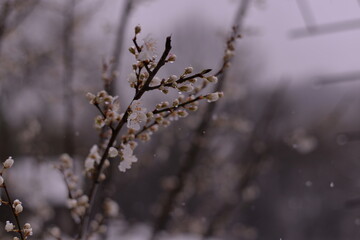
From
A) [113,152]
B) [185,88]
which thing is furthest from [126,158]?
[185,88]

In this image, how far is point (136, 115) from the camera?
125 cm

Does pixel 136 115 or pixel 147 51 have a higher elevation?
pixel 147 51

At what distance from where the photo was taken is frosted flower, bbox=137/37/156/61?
47.6 inches

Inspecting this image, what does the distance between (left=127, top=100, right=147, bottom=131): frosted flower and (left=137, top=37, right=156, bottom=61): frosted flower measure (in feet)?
0.40

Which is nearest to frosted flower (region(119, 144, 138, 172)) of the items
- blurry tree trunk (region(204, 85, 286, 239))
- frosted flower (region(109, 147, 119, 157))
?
frosted flower (region(109, 147, 119, 157))

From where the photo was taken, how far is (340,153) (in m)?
15.2

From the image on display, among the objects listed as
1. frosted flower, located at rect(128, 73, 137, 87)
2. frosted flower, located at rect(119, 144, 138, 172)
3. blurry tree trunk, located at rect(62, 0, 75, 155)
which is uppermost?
blurry tree trunk, located at rect(62, 0, 75, 155)

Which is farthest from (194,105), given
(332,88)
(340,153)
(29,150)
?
(332,88)

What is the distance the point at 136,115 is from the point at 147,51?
18 cm

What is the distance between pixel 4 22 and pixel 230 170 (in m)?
3.71

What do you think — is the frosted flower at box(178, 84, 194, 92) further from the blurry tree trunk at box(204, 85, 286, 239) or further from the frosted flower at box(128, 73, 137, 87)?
the blurry tree trunk at box(204, 85, 286, 239)

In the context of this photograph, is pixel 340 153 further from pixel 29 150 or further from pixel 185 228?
pixel 29 150

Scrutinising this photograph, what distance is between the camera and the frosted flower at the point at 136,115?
4.03ft

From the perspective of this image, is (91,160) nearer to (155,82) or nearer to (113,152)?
(113,152)
